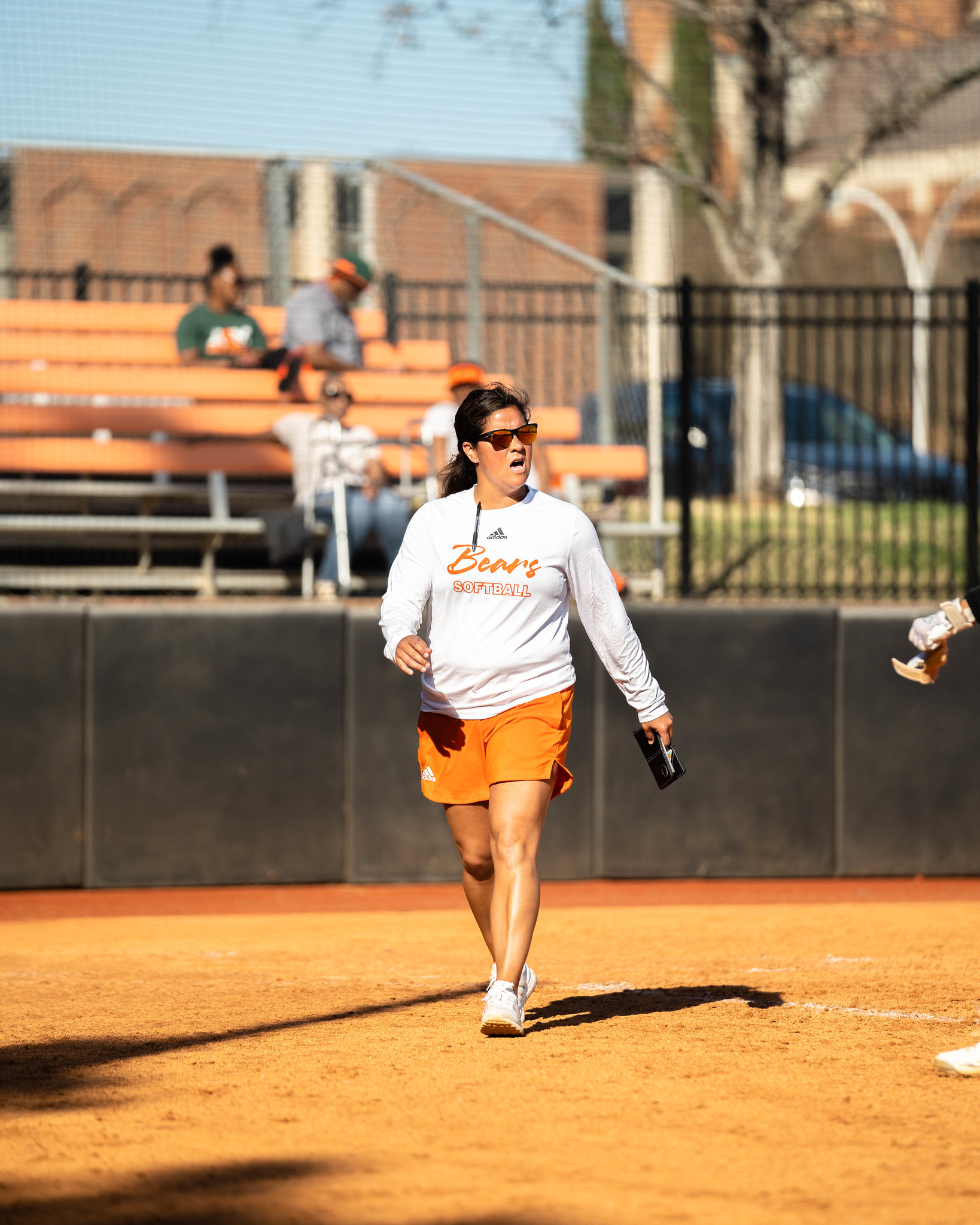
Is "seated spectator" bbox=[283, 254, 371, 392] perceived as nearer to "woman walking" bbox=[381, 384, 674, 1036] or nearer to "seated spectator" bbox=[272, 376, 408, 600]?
"seated spectator" bbox=[272, 376, 408, 600]

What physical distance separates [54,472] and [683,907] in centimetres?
580

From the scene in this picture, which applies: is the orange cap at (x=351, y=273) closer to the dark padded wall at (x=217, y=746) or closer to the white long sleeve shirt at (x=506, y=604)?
the dark padded wall at (x=217, y=746)

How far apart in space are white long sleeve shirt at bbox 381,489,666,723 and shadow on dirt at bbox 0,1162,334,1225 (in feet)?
5.68

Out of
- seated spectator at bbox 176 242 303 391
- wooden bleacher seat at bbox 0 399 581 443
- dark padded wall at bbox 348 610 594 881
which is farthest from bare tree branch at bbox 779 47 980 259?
dark padded wall at bbox 348 610 594 881

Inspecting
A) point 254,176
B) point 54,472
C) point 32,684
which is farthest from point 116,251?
point 32,684

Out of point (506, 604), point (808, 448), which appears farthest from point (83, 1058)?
point (808, 448)

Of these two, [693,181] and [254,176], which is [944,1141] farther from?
[693,181]

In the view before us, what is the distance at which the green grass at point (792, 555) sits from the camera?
10781 millimetres

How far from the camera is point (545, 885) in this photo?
9391 millimetres

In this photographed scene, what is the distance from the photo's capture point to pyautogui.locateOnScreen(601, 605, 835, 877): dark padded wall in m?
9.38

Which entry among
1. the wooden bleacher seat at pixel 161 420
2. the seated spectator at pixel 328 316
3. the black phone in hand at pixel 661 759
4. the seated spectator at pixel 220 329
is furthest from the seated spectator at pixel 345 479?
the black phone in hand at pixel 661 759

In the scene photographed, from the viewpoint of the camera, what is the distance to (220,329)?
12.0m

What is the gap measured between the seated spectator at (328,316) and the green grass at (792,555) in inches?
96.7

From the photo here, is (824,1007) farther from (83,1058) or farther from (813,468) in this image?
(813,468)
